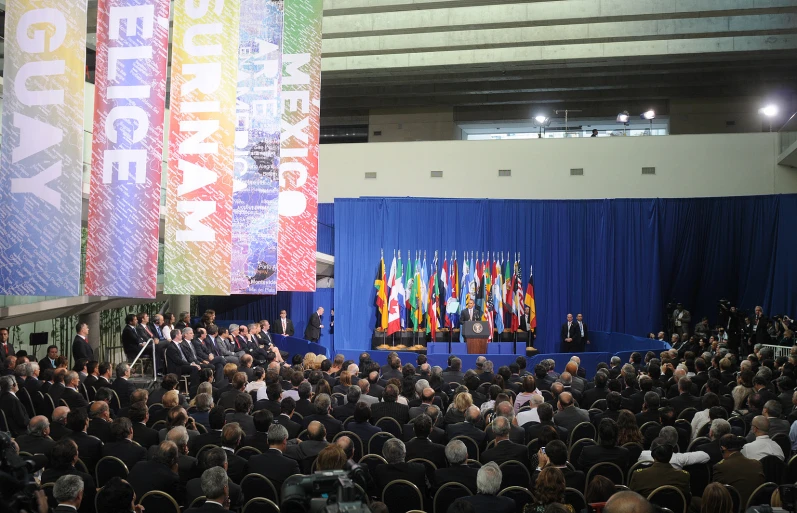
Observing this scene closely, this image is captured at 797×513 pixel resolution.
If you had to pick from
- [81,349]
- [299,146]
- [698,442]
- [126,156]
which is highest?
[299,146]

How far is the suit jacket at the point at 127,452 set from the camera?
5.46m

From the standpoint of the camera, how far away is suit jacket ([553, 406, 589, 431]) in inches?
269

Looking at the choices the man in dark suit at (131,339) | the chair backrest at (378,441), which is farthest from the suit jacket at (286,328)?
the chair backrest at (378,441)

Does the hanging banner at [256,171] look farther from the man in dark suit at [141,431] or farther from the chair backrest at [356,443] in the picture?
the chair backrest at [356,443]

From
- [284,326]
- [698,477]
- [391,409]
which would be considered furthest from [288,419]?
[284,326]

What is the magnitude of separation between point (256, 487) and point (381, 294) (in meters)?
13.5

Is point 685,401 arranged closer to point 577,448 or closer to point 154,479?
point 577,448

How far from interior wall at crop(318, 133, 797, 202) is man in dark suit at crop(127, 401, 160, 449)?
1568cm

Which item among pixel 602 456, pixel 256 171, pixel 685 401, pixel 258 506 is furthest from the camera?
pixel 256 171

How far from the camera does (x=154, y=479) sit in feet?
16.1

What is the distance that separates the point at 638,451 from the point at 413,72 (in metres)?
17.1

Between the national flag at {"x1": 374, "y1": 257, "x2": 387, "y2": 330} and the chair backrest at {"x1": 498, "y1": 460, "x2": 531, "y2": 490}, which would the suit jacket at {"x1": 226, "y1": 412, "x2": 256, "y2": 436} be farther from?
the national flag at {"x1": 374, "y1": 257, "x2": 387, "y2": 330}

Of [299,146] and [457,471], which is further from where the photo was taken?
[299,146]

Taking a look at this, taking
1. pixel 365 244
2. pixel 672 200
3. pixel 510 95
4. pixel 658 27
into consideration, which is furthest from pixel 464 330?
pixel 510 95
